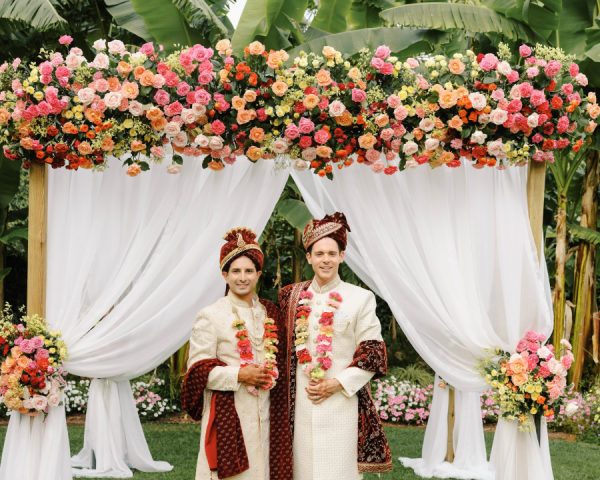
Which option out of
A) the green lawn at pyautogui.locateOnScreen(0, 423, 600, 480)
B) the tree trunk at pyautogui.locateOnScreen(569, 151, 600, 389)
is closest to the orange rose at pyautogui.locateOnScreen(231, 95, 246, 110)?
the green lawn at pyautogui.locateOnScreen(0, 423, 600, 480)

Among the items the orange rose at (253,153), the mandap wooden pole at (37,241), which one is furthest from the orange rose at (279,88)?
the mandap wooden pole at (37,241)

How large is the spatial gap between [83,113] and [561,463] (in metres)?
5.21

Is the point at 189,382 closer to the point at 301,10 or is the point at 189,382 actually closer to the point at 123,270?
the point at 123,270

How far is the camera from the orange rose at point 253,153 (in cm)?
420

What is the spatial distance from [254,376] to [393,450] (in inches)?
155

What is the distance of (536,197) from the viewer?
4.57m

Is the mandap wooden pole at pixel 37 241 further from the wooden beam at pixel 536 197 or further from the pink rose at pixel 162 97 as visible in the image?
the wooden beam at pixel 536 197

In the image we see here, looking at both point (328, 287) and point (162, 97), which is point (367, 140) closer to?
point (328, 287)

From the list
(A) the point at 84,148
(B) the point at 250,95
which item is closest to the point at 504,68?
(B) the point at 250,95

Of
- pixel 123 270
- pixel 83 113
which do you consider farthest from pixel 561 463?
pixel 83 113

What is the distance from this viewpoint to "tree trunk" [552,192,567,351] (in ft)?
26.9

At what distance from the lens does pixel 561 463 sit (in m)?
7.04

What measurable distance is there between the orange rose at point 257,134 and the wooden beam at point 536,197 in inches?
62.0

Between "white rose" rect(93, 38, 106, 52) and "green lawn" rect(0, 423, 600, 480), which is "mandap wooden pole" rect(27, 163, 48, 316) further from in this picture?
"green lawn" rect(0, 423, 600, 480)
